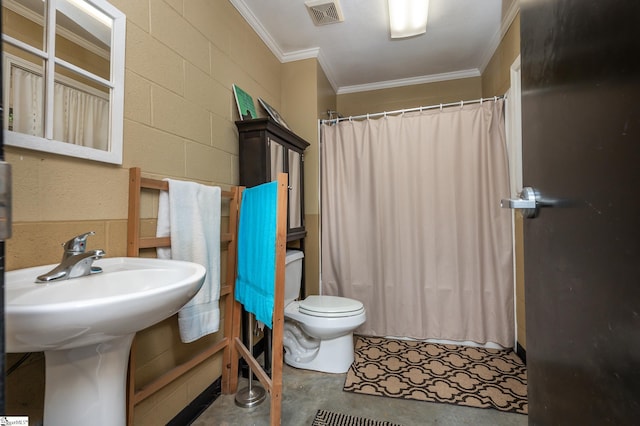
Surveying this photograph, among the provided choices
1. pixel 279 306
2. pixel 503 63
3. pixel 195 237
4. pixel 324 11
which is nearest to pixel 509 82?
pixel 503 63

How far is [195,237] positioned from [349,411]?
1180 mm

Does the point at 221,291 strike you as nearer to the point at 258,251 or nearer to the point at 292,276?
the point at 258,251

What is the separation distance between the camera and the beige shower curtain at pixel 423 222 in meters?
2.26

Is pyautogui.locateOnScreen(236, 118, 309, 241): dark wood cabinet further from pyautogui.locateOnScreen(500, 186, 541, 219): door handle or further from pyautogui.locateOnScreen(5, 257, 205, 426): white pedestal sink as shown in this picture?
pyautogui.locateOnScreen(500, 186, 541, 219): door handle

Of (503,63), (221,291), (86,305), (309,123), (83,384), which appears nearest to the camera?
(86,305)

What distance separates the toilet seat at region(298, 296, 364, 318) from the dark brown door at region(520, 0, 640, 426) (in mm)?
1233

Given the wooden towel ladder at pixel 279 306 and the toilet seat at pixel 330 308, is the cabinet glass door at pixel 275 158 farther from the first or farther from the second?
the toilet seat at pixel 330 308

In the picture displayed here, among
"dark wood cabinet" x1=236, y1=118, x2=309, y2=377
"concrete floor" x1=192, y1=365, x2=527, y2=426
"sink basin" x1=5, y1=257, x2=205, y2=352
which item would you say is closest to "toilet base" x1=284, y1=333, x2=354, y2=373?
"concrete floor" x1=192, y1=365, x2=527, y2=426

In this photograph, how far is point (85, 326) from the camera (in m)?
0.60

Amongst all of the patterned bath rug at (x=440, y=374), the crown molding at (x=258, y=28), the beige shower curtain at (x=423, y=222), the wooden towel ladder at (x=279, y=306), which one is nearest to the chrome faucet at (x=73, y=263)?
the wooden towel ladder at (x=279, y=306)

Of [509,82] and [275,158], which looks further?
[509,82]

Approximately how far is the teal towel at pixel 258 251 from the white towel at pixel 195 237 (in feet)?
0.53

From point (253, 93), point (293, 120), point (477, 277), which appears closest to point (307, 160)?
point (293, 120)

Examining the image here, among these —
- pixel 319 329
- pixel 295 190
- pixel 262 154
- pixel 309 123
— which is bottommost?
pixel 319 329
